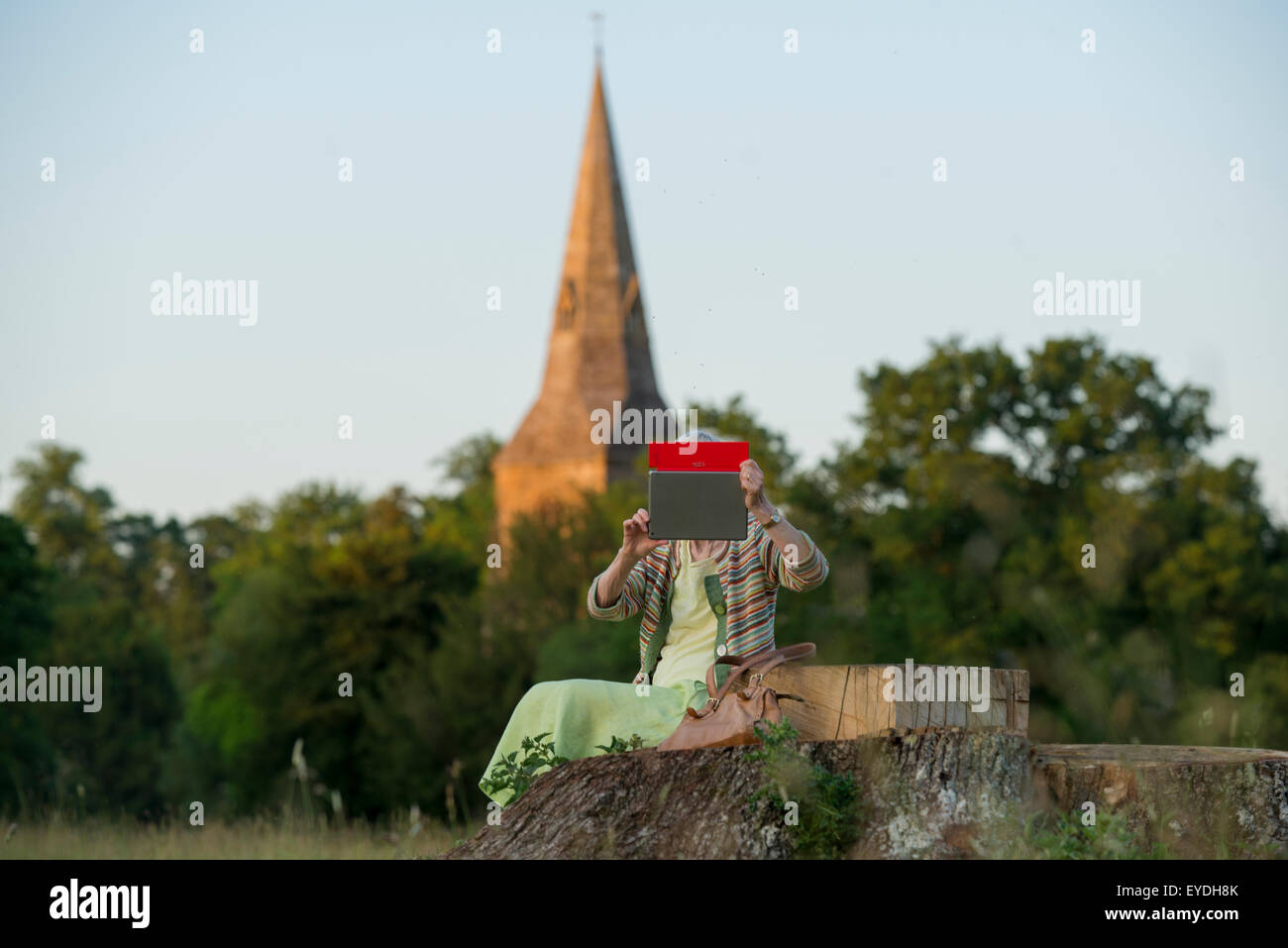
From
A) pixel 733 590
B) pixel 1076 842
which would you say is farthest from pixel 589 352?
pixel 1076 842

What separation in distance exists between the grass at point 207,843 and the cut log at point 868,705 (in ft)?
7.20

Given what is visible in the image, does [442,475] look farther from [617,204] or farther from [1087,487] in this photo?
[1087,487]

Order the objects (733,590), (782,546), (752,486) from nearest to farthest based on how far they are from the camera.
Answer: (752,486)
(782,546)
(733,590)

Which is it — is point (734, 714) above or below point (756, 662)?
below

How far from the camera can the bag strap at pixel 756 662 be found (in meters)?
5.94

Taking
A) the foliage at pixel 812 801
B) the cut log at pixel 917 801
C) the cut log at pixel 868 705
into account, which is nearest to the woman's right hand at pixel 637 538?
the cut log at pixel 868 705

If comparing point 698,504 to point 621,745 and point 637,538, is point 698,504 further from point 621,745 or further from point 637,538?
point 621,745

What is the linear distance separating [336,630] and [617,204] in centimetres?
2868

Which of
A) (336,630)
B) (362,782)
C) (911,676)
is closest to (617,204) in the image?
(336,630)

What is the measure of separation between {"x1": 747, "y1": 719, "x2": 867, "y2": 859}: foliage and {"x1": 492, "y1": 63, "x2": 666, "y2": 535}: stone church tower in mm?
63312

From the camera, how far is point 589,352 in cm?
7088

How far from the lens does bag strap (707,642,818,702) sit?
5.94 meters

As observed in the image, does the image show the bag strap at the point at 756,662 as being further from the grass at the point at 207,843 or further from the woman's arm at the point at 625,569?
the grass at the point at 207,843

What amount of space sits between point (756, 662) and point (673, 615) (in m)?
0.82
